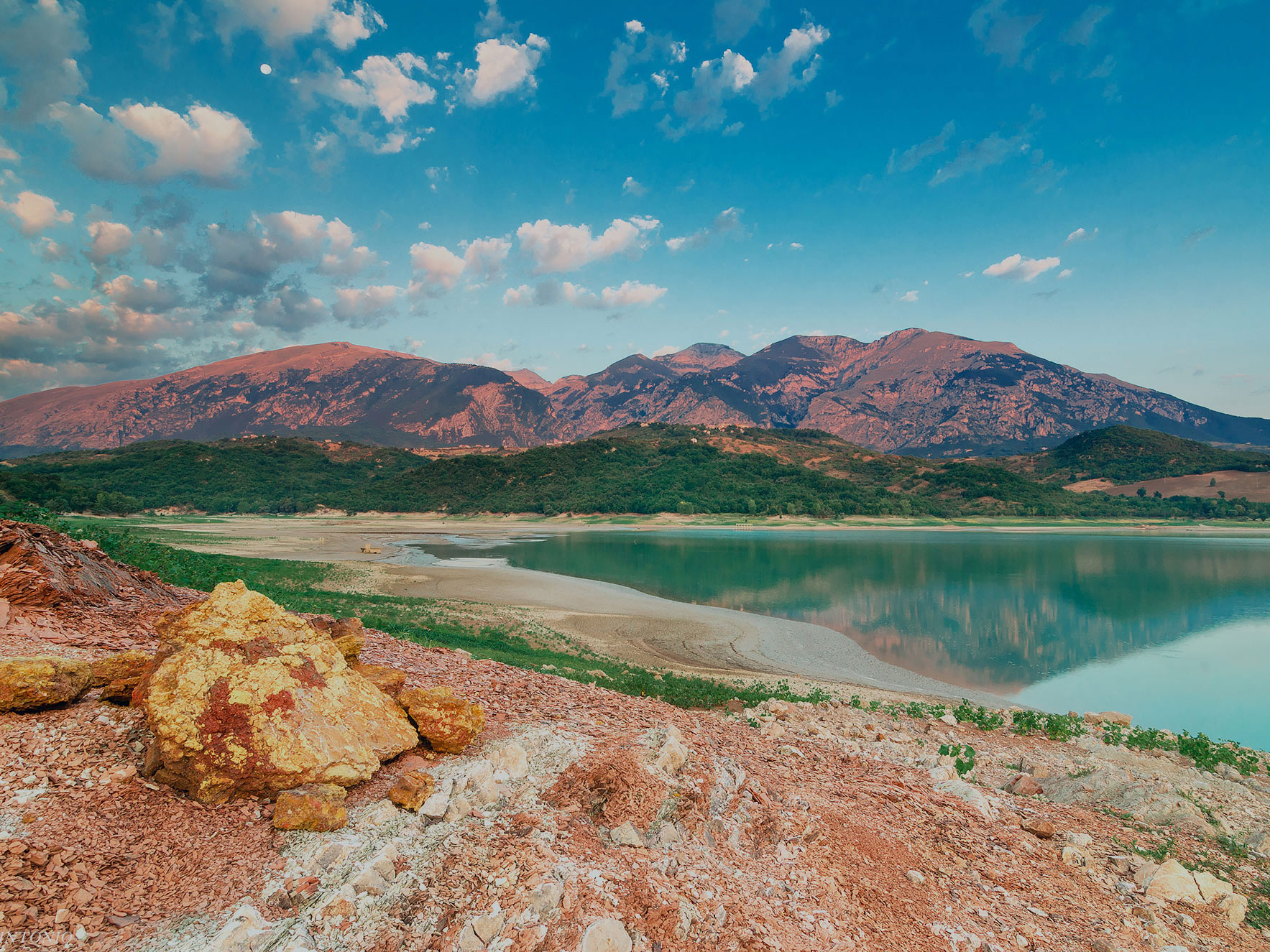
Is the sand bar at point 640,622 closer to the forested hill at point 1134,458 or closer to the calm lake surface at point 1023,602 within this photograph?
the calm lake surface at point 1023,602

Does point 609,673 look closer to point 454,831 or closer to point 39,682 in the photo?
point 454,831

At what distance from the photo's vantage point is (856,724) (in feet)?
33.5

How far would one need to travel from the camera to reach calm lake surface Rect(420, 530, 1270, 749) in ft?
61.2

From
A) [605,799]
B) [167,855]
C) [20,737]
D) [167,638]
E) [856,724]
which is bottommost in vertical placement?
[856,724]

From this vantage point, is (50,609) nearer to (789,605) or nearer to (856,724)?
(856,724)

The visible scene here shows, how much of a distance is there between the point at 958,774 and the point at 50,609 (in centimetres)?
1112

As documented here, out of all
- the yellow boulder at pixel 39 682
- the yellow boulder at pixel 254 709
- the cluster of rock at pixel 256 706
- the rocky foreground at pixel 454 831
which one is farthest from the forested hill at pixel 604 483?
the yellow boulder at pixel 39 682

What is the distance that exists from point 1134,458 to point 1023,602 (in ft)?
405

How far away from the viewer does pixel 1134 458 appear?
121 meters

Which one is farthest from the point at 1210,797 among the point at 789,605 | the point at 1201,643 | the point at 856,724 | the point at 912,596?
the point at 912,596

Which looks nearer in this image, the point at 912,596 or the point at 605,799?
the point at 605,799

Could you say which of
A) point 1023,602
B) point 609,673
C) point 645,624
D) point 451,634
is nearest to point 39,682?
point 609,673

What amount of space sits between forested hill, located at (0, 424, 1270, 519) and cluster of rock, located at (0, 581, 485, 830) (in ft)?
290

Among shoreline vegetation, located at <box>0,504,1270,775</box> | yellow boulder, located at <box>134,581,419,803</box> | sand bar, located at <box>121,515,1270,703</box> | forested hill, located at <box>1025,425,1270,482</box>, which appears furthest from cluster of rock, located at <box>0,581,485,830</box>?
forested hill, located at <box>1025,425,1270,482</box>
